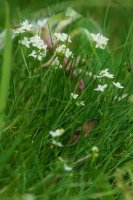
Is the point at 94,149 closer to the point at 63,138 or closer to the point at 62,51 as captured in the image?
the point at 63,138

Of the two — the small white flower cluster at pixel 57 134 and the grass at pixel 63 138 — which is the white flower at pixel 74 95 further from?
the small white flower cluster at pixel 57 134

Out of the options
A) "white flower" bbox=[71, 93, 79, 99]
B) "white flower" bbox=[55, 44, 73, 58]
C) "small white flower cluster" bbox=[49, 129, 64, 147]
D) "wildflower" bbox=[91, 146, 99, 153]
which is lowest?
"wildflower" bbox=[91, 146, 99, 153]

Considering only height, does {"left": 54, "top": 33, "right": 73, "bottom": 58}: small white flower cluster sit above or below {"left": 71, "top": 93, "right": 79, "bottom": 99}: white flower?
above

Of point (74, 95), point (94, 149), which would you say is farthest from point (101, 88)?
point (94, 149)

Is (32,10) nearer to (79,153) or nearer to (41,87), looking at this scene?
(41,87)

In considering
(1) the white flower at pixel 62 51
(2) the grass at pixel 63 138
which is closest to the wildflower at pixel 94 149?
(2) the grass at pixel 63 138

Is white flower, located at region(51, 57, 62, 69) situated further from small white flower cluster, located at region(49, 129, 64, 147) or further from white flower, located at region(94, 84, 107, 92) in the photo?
small white flower cluster, located at region(49, 129, 64, 147)

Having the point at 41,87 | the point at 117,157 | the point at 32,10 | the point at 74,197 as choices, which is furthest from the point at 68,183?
the point at 32,10

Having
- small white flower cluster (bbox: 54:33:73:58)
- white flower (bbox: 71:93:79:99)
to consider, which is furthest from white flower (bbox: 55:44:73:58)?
white flower (bbox: 71:93:79:99)
